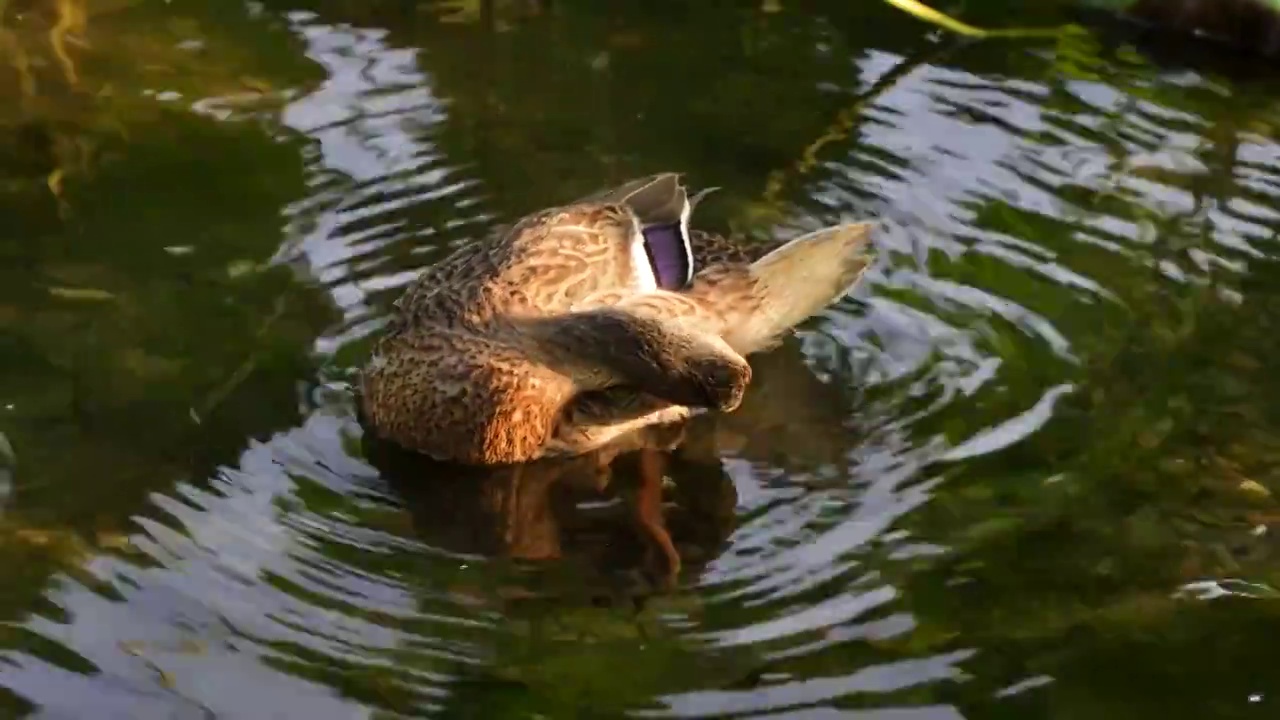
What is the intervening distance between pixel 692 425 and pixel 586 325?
0.48m

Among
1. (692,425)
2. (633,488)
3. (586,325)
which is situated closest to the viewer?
(633,488)

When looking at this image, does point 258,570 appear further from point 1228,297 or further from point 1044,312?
point 1228,297

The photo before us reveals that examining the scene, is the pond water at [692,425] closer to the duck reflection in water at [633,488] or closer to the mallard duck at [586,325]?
the duck reflection in water at [633,488]

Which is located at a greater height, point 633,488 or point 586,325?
point 586,325

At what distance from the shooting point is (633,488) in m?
5.44

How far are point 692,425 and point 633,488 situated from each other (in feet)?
1.49

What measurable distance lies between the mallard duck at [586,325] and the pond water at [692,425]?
0.15 meters

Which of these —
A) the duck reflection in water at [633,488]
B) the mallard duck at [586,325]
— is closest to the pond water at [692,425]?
the duck reflection in water at [633,488]

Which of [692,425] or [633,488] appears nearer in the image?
[633,488]

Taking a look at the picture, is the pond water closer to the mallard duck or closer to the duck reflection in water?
the duck reflection in water

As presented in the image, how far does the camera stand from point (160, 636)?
4.48m

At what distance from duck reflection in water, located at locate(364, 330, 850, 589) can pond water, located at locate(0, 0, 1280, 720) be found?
0.05ft

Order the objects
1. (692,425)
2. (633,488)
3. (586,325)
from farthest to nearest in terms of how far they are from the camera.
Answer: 1. (692,425)
2. (586,325)
3. (633,488)

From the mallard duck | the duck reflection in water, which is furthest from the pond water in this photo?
the mallard duck
